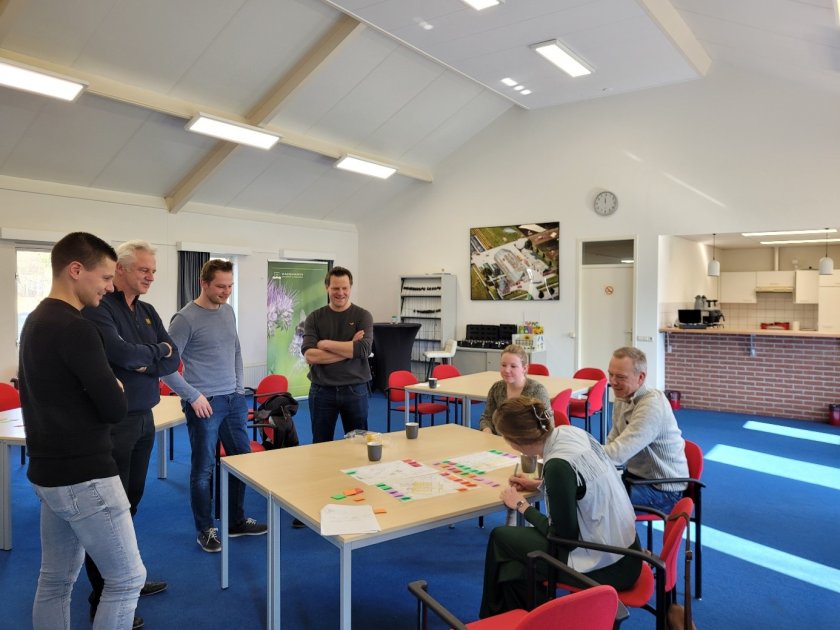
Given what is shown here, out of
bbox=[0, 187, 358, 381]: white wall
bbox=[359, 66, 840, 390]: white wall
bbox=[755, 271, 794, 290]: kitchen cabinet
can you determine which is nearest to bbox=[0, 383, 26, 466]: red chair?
bbox=[0, 187, 358, 381]: white wall

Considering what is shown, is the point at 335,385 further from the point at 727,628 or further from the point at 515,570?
the point at 727,628

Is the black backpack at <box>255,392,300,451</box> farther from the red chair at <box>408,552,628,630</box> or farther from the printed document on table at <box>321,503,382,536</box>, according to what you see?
the red chair at <box>408,552,628,630</box>

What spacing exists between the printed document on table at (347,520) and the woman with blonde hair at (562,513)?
0.53 m

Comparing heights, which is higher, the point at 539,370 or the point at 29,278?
the point at 29,278

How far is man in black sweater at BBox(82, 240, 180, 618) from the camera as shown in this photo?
250 cm

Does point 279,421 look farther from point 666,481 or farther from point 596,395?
point 596,395

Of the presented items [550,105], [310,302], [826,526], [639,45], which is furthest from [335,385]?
[550,105]

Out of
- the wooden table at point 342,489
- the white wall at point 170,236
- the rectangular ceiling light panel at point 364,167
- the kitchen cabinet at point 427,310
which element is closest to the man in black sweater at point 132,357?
the wooden table at point 342,489

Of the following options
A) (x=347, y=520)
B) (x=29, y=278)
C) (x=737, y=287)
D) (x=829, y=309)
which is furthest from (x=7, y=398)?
(x=829, y=309)

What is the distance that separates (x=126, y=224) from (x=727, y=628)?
24.3ft

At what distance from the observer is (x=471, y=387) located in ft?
17.0

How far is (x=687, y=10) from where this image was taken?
18.6ft

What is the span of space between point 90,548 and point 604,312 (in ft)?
24.5

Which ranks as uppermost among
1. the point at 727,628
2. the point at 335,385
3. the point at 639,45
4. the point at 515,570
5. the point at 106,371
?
the point at 639,45
